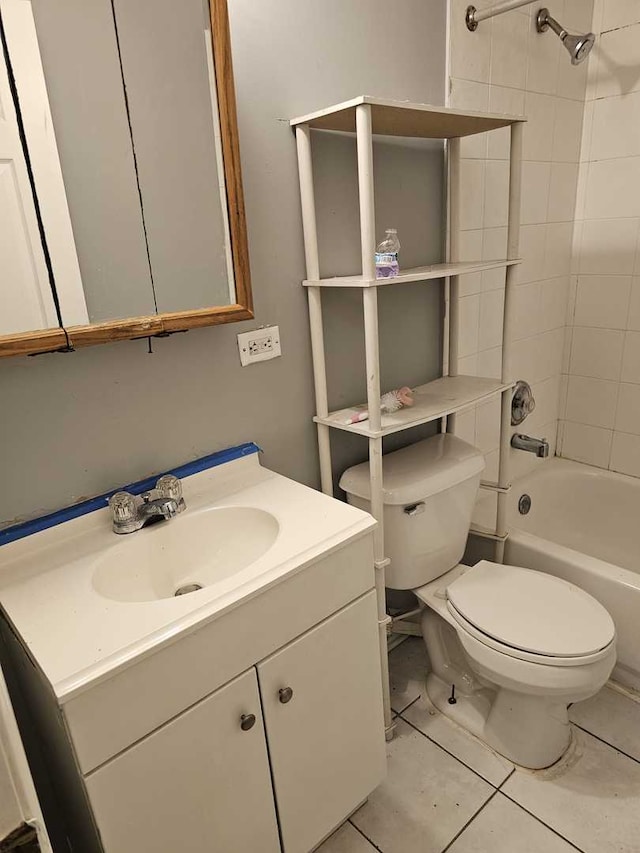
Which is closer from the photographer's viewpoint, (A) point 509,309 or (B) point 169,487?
(B) point 169,487

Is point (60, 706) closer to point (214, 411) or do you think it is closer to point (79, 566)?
point (79, 566)

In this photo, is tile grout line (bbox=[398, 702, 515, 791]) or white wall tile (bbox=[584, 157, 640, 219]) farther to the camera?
white wall tile (bbox=[584, 157, 640, 219])

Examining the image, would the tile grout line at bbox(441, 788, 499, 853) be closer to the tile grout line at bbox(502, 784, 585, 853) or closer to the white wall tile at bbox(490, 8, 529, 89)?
the tile grout line at bbox(502, 784, 585, 853)

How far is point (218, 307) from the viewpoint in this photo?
3.85 ft

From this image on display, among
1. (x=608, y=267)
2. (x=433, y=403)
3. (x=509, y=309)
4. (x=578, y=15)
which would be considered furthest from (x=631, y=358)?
(x=578, y=15)

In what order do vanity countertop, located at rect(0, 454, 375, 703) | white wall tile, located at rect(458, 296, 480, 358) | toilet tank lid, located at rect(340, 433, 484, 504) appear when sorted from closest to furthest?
vanity countertop, located at rect(0, 454, 375, 703), toilet tank lid, located at rect(340, 433, 484, 504), white wall tile, located at rect(458, 296, 480, 358)

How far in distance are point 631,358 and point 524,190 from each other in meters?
0.77

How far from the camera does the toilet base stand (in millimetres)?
1453

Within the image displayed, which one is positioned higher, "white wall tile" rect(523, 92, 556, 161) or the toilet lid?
"white wall tile" rect(523, 92, 556, 161)

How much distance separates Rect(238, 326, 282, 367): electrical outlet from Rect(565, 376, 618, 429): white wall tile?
4.91 ft

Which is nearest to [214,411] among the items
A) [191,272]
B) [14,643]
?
[191,272]

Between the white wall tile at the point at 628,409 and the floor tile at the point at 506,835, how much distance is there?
4.72ft

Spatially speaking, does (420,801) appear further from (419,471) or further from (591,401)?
(591,401)

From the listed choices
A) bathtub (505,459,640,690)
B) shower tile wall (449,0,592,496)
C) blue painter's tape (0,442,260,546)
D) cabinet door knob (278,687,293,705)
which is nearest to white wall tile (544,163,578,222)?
shower tile wall (449,0,592,496)
